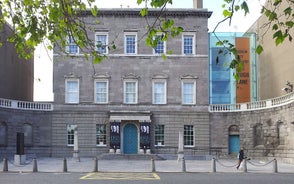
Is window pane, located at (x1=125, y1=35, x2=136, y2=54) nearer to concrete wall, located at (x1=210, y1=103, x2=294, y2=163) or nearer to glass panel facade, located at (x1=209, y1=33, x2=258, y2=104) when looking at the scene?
concrete wall, located at (x1=210, y1=103, x2=294, y2=163)

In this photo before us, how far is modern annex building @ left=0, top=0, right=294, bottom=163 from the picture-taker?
45219 mm

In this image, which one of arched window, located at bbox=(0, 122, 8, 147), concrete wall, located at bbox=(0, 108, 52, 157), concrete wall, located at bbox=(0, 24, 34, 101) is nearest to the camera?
arched window, located at bbox=(0, 122, 8, 147)

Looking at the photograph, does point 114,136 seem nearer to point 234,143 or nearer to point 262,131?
point 234,143

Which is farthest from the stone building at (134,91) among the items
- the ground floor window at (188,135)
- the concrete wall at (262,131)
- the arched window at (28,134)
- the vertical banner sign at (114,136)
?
the arched window at (28,134)

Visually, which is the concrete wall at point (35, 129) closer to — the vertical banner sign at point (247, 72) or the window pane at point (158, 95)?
the window pane at point (158, 95)

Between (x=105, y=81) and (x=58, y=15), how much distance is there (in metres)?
35.9

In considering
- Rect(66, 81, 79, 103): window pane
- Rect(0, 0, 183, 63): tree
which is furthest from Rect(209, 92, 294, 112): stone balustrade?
Rect(0, 0, 183, 63): tree

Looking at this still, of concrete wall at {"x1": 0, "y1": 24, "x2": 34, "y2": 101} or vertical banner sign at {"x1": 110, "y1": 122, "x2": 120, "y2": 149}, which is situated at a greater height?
concrete wall at {"x1": 0, "y1": 24, "x2": 34, "y2": 101}

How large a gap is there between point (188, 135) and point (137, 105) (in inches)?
219

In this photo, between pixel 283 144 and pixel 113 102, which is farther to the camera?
pixel 113 102

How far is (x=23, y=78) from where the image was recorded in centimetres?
5094

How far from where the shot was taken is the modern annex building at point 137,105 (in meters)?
45.2

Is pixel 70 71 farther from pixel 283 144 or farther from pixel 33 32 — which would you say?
pixel 33 32

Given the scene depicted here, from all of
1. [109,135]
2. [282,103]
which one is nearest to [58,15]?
[282,103]
